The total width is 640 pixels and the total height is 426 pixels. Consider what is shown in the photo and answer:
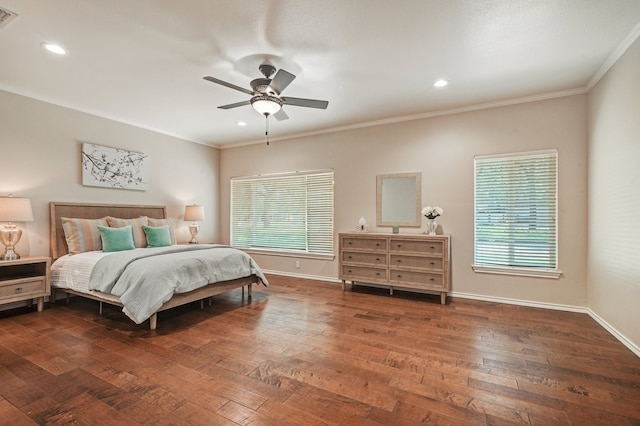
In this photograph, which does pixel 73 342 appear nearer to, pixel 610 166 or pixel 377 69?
pixel 377 69

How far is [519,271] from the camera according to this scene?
3924 millimetres

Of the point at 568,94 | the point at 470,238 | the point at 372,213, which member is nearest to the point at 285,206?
the point at 372,213

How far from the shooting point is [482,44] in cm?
265

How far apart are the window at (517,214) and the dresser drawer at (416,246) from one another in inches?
24.1

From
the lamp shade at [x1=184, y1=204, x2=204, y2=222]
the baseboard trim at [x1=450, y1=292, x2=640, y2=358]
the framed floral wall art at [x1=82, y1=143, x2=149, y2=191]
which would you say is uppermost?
the framed floral wall art at [x1=82, y1=143, x2=149, y2=191]

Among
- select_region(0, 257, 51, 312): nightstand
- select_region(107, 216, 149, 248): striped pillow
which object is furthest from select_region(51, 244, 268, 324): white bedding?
select_region(107, 216, 149, 248): striped pillow

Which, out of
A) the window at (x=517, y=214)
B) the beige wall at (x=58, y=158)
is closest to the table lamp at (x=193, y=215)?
the beige wall at (x=58, y=158)

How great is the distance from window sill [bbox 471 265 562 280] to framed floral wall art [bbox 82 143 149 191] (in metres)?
5.45

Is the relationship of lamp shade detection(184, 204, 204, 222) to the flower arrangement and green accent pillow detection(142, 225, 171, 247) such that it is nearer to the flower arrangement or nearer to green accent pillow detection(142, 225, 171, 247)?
green accent pillow detection(142, 225, 171, 247)

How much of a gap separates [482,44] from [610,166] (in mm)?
1858

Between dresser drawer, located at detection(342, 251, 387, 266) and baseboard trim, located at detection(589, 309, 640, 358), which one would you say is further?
dresser drawer, located at detection(342, 251, 387, 266)

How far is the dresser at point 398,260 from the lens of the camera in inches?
158

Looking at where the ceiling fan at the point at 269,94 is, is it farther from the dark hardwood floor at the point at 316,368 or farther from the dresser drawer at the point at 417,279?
the dresser drawer at the point at 417,279

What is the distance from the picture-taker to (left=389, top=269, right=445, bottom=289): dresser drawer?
403cm
